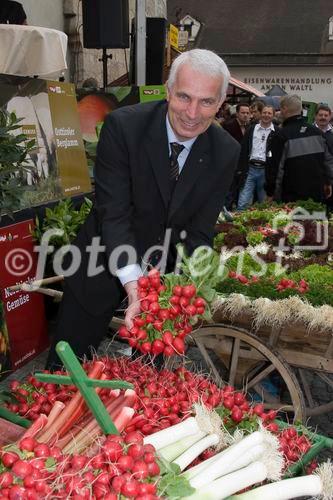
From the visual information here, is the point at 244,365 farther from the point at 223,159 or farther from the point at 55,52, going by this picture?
the point at 55,52

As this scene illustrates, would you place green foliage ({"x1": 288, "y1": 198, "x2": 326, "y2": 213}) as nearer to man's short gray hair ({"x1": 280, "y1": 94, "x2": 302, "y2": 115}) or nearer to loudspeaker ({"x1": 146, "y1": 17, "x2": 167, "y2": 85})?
man's short gray hair ({"x1": 280, "y1": 94, "x2": 302, "y2": 115})

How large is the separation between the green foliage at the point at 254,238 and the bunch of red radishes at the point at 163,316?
3.08 meters

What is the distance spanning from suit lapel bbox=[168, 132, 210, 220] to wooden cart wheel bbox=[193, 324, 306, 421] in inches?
38.9

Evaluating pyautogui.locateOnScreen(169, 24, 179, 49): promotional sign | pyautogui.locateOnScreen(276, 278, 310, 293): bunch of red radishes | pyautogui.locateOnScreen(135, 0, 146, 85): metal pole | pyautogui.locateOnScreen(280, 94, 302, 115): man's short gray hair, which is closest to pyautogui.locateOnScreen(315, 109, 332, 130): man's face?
pyautogui.locateOnScreen(280, 94, 302, 115): man's short gray hair

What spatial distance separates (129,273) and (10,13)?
628 cm

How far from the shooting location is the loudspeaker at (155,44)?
917 centimetres

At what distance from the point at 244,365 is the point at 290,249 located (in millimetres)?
1850

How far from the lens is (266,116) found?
8.48 m

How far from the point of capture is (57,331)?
9.95ft

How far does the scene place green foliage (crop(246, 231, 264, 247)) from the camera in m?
Answer: 5.09

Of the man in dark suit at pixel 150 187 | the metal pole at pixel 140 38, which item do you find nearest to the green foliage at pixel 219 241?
the man in dark suit at pixel 150 187

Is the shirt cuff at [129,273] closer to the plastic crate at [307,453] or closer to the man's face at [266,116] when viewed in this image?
the plastic crate at [307,453]

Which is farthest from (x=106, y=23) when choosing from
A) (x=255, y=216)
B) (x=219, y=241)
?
(x=219, y=241)

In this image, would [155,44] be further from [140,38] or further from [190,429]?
[190,429]
